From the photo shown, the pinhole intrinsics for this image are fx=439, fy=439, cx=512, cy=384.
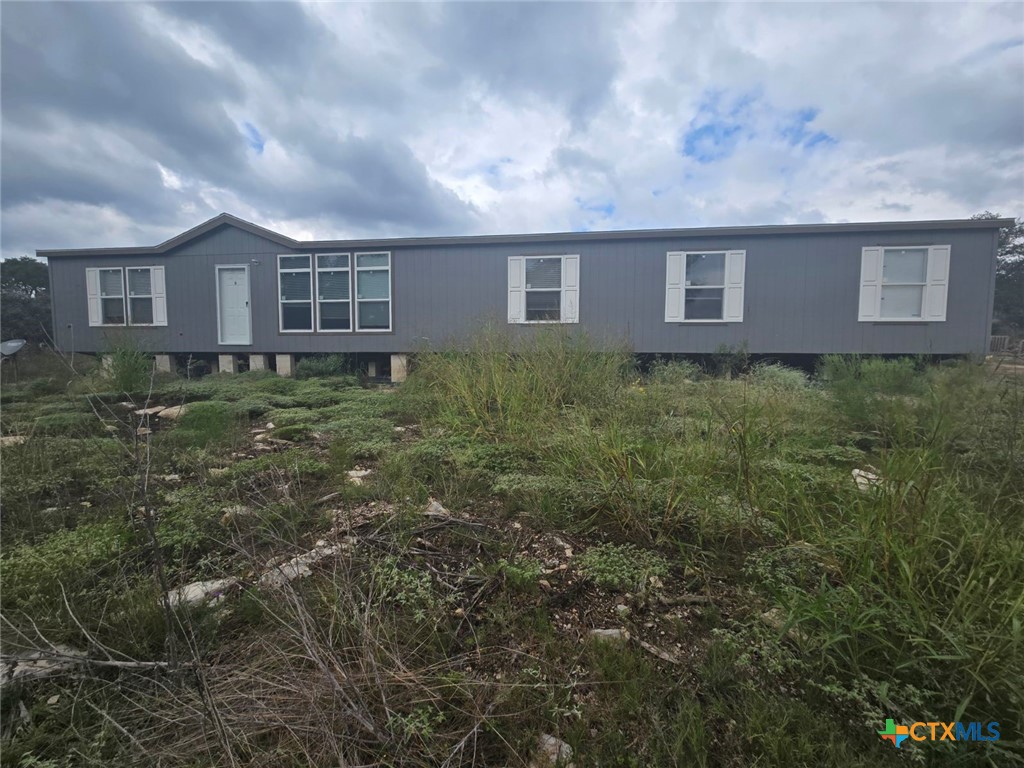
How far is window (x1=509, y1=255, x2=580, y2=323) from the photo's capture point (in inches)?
313

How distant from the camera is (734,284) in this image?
757 centimetres

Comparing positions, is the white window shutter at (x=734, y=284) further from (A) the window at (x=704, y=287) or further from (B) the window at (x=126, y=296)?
(B) the window at (x=126, y=296)

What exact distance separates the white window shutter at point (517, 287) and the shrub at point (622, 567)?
22.0 feet

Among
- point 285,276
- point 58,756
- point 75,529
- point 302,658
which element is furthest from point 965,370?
point 285,276

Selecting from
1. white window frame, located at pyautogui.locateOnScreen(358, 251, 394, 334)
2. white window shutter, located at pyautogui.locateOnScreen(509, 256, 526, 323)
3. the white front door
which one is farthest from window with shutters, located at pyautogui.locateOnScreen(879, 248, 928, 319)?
the white front door

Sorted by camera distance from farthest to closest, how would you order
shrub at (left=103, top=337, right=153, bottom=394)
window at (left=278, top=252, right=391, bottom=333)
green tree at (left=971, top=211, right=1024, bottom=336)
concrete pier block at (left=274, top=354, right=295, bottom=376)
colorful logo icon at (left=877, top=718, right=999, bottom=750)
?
green tree at (left=971, top=211, right=1024, bottom=336)
concrete pier block at (left=274, top=354, right=295, bottom=376)
window at (left=278, top=252, right=391, bottom=333)
shrub at (left=103, top=337, right=153, bottom=394)
colorful logo icon at (left=877, top=718, right=999, bottom=750)

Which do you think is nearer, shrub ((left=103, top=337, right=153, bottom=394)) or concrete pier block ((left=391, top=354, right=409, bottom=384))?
shrub ((left=103, top=337, right=153, bottom=394))

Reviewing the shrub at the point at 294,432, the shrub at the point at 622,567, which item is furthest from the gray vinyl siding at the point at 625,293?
the shrub at the point at 622,567

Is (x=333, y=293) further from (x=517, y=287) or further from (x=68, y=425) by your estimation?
(x=68, y=425)

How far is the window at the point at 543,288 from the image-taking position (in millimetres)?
7949

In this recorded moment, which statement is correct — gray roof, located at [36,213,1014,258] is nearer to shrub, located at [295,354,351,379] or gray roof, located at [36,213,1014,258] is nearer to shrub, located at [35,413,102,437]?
shrub, located at [295,354,351,379]

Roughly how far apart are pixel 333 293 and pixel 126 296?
15.4 ft

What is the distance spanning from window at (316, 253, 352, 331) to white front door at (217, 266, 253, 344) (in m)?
1.56

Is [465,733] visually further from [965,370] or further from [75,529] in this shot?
[965,370]
